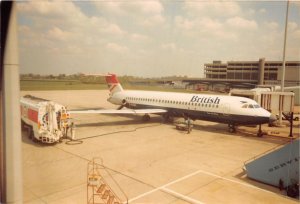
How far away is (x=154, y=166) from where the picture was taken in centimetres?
1522

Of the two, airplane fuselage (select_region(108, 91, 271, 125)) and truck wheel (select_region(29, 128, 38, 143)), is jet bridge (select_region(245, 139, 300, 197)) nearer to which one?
→ airplane fuselage (select_region(108, 91, 271, 125))

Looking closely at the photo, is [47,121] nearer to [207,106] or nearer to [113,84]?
[207,106]

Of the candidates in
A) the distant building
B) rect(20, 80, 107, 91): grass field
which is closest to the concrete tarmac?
rect(20, 80, 107, 91): grass field

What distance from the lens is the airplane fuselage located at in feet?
73.2

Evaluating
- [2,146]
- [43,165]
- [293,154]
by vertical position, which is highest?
[2,146]

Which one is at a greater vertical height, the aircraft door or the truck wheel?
the aircraft door

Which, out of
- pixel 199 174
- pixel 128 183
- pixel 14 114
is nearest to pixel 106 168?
pixel 128 183

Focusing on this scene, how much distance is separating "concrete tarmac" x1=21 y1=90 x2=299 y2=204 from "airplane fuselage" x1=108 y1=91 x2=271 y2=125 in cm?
151

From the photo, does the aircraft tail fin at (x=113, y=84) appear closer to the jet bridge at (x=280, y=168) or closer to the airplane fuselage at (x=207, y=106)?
the airplane fuselage at (x=207, y=106)

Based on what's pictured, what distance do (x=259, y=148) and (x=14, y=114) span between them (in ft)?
58.1

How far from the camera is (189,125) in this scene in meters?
24.5

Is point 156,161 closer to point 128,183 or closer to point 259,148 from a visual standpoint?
point 128,183

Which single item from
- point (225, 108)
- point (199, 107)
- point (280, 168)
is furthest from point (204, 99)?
point (280, 168)

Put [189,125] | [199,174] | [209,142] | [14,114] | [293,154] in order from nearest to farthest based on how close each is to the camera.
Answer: [14,114], [293,154], [199,174], [209,142], [189,125]
